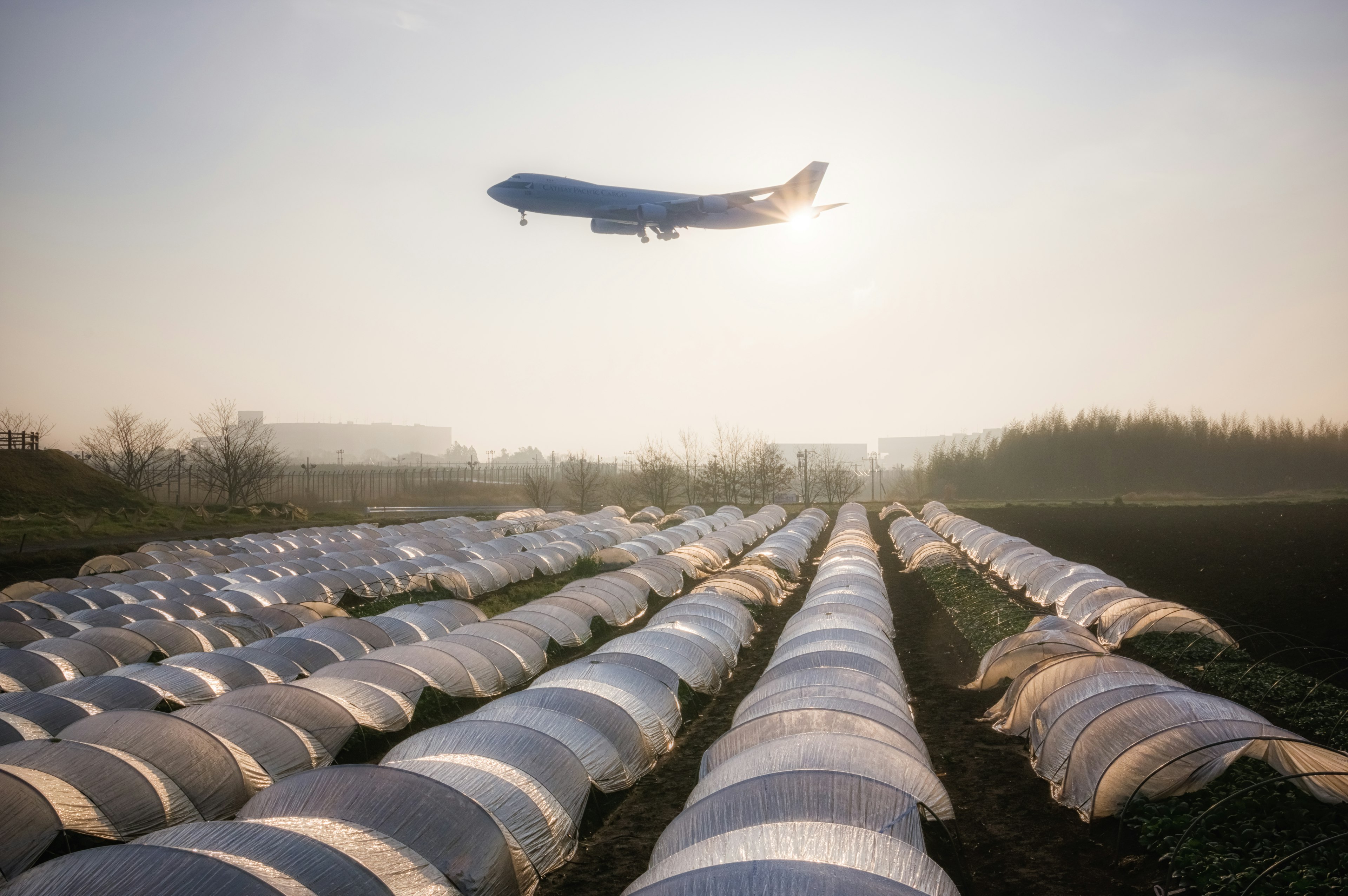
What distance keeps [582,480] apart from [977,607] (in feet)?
159

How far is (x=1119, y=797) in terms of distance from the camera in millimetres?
9375

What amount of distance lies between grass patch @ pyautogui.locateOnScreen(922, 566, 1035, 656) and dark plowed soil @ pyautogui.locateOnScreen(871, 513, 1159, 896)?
1538 mm

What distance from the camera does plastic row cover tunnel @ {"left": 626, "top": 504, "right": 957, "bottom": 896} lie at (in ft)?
18.6

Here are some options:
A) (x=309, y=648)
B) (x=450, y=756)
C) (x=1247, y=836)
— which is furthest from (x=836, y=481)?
(x=450, y=756)

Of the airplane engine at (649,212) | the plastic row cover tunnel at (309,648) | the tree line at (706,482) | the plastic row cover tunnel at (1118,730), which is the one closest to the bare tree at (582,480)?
the tree line at (706,482)

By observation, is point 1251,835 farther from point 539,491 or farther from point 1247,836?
point 539,491

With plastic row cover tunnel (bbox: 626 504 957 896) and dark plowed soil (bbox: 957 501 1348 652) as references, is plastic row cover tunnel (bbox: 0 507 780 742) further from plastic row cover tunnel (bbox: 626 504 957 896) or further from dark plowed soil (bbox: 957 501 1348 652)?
dark plowed soil (bbox: 957 501 1348 652)

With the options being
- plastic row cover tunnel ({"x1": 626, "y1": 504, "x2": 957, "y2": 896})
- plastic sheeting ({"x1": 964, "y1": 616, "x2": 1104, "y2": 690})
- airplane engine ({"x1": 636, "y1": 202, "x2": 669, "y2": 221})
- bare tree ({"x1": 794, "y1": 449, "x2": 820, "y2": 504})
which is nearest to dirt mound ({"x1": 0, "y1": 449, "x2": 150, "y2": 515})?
airplane engine ({"x1": 636, "y1": 202, "x2": 669, "y2": 221})

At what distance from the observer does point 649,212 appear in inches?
1273

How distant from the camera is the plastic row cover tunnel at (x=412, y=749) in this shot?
6.75m

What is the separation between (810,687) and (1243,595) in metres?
17.1

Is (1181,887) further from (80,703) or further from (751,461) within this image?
(751,461)

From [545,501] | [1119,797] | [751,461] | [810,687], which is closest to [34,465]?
[545,501]

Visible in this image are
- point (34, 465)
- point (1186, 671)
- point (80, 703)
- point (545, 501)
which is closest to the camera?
point (80, 703)
